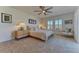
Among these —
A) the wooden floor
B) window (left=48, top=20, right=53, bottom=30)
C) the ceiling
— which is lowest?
the wooden floor

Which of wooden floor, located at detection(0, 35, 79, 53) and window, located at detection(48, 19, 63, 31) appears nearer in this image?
wooden floor, located at detection(0, 35, 79, 53)

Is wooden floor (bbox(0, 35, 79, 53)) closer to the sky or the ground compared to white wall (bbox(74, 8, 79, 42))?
closer to the ground

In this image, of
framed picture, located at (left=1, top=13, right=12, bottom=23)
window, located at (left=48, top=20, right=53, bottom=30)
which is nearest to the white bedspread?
window, located at (left=48, top=20, right=53, bottom=30)

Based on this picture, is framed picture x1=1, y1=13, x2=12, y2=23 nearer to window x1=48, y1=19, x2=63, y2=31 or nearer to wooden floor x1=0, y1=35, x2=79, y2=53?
wooden floor x1=0, y1=35, x2=79, y2=53

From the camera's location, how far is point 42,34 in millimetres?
2066

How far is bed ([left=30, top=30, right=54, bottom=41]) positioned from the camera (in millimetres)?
2062

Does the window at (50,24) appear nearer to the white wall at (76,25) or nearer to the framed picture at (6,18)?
the white wall at (76,25)

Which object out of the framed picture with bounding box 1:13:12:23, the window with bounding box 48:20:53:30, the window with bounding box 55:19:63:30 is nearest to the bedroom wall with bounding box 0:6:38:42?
the framed picture with bounding box 1:13:12:23

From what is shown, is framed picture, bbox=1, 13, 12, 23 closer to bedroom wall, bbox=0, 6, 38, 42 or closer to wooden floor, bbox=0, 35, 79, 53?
bedroom wall, bbox=0, 6, 38, 42

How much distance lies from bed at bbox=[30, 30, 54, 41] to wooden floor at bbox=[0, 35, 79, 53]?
0.10 metres

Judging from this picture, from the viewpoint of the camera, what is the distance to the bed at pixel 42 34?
2062 millimetres
